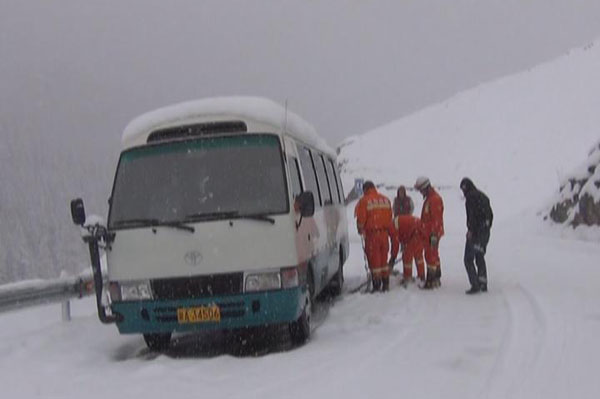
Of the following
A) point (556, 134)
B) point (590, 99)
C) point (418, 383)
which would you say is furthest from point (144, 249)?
point (590, 99)

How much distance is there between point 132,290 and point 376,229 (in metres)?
4.74

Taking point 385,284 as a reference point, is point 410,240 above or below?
above

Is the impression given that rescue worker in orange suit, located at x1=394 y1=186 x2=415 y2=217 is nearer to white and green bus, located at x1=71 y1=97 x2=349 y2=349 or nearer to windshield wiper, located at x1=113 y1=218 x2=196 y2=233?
white and green bus, located at x1=71 y1=97 x2=349 y2=349

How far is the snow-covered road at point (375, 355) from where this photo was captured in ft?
18.9

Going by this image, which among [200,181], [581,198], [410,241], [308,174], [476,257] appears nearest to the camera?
[200,181]

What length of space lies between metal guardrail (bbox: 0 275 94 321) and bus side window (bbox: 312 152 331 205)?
3.93 meters

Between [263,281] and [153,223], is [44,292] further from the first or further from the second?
[263,281]

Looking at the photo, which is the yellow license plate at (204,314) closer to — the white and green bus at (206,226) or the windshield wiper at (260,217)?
the white and green bus at (206,226)

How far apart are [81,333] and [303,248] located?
3362mm

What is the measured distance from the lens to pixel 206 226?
7484 mm

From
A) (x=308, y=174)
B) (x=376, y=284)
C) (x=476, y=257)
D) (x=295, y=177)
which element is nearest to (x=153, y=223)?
(x=295, y=177)

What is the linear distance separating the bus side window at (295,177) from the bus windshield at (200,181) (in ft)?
0.94

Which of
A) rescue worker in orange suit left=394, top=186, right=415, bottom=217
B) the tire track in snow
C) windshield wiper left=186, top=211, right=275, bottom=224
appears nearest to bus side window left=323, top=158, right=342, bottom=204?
rescue worker in orange suit left=394, top=186, right=415, bottom=217

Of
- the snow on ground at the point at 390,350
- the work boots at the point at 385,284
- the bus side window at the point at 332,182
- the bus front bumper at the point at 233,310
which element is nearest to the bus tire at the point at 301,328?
the snow on ground at the point at 390,350
